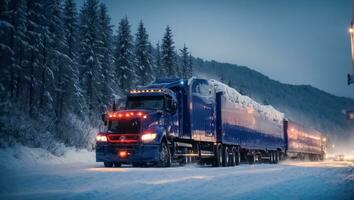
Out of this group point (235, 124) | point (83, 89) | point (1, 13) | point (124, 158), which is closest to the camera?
point (124, 158)

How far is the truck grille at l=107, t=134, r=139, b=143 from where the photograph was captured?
1942 centimetres

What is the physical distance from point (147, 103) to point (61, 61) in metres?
32.6

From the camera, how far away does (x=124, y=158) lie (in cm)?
1930

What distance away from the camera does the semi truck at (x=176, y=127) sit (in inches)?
768

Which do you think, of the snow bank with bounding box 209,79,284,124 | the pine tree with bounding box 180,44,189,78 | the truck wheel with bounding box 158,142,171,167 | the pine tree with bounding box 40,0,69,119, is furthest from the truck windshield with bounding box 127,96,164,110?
the pine tree with bounding box 180,44,189,78

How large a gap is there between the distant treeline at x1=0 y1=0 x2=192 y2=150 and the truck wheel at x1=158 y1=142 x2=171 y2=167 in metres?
11.2

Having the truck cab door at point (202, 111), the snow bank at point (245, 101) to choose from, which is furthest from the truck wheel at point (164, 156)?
the snow bank at point (245, 101)

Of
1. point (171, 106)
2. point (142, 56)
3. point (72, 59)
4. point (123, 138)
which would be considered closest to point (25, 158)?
point (123, 138)

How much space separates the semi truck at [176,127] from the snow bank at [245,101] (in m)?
0.13

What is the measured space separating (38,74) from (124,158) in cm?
3202

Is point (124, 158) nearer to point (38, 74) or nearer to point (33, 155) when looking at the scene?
point (33, 155)

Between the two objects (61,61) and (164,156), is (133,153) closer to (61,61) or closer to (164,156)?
(164,156)

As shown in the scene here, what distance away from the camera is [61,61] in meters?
51.3

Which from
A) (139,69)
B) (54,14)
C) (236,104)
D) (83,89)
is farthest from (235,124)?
(139,69)
